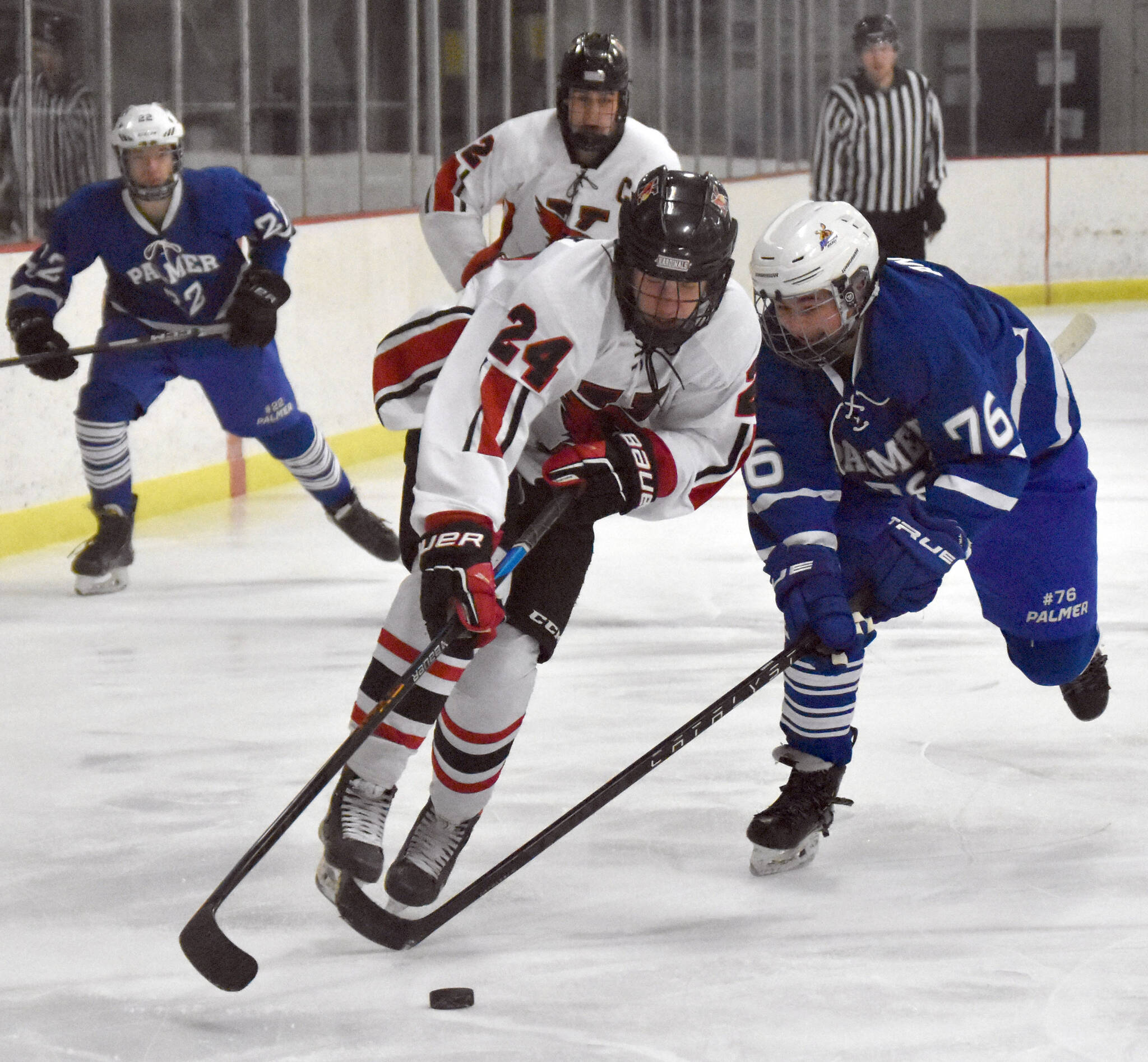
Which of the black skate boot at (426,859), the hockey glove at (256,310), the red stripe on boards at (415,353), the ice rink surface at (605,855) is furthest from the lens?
the hockey glove at (256,310)

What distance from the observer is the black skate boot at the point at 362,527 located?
4141 millimetres

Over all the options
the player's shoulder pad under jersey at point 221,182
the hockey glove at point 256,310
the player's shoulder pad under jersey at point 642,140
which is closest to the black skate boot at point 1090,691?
the player's shoulder pad under jersey at point 642,140

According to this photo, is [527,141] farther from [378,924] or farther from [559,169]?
[378,924]

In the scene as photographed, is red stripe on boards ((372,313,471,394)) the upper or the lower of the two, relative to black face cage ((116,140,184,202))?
lower

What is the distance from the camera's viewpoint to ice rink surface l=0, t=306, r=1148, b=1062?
1.93m

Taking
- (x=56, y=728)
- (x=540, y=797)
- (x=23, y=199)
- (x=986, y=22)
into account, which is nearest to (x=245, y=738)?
(x=56, y=728)

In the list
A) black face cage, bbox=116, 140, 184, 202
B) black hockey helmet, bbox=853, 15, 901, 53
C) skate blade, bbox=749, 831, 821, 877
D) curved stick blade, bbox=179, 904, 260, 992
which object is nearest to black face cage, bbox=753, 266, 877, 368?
skate blade, bbox=749, 831, 821, 877

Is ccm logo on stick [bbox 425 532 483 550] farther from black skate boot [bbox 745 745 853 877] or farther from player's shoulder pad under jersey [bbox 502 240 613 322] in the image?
black skate boot [bbox 745 745 853 877]

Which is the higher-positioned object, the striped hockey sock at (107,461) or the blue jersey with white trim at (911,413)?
the blue jersey with white trim at (911,413)

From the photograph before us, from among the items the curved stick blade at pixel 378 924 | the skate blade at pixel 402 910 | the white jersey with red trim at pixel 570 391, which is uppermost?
the white jersey with red trim at pixel 570 391

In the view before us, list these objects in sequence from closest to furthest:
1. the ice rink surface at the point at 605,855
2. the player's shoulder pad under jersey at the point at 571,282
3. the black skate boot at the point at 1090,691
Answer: the ice rink surface at the point at 605,855, the player's shoulder pad under jersey at the point at 571,282, the black skate boot at the point at 1090,691

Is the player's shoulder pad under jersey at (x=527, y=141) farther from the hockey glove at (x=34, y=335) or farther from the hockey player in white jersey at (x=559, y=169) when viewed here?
the hockey glove at (x=34, y=335)

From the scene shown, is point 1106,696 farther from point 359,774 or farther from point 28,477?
point 28,477

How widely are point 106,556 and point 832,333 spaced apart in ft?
7.27
